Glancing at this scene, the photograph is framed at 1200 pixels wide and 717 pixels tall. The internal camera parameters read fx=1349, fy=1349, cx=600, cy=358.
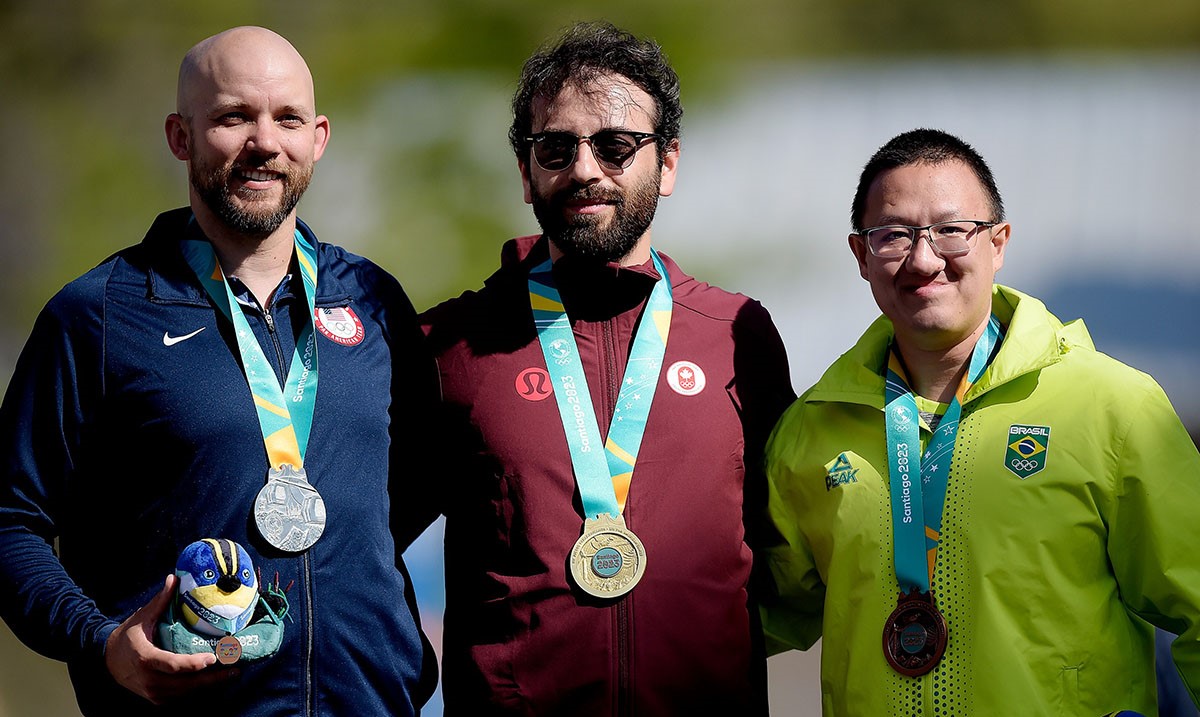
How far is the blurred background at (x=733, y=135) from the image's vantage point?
6.98 meters

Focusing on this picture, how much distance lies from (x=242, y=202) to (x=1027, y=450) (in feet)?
6.10

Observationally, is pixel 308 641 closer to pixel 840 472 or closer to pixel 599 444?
pixel 599 444

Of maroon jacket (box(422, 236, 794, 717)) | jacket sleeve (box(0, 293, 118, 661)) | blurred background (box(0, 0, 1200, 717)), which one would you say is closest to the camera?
jacket sleeve (box(0, 293, 118, 661))

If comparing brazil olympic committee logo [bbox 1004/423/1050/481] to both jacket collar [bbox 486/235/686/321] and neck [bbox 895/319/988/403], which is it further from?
jacket collar [bbox 486/235/686/321]

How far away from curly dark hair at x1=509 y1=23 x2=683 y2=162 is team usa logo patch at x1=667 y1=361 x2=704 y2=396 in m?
0.56

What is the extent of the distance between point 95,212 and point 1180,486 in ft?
19.5

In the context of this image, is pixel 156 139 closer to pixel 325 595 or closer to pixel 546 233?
pixel 546 233

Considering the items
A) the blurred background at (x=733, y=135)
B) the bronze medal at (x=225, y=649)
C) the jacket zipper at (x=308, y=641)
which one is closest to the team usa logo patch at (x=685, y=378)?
the jacket zipper at (x=308, y=641)

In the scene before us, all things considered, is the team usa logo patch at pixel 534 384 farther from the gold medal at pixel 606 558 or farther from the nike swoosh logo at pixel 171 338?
the nike swoosh logo at pixel 171 338

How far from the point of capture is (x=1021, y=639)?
2969 millimetres

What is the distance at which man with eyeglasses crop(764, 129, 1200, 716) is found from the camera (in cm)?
296

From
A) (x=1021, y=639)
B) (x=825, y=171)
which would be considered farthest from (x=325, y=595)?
(x=825, y=171)

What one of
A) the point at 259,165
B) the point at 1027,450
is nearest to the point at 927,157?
the point at 1027,450

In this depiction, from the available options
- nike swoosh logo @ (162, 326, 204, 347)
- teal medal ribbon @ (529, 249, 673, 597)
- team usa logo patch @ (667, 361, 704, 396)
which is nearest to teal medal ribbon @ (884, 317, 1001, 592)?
team usa logo patch @ (667, 361, 704, 396)
